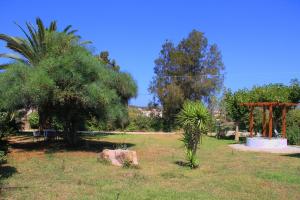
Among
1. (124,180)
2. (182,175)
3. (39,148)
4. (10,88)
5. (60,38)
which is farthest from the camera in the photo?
(39,148)

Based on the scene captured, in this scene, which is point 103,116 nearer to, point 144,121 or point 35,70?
point 35,70

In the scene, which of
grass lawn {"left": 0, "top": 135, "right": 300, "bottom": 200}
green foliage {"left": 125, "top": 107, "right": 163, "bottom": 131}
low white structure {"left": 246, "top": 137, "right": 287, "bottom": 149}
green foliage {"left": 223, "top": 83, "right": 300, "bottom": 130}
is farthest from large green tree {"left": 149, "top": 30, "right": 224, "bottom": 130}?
grass lawn {"left": 0, "top": 135, "right": 300, "bottom": 200}

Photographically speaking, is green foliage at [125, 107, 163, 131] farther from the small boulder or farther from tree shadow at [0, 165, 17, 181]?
tree shadow at [0, 165, 17, 181]

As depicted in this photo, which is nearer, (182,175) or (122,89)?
(182,175)

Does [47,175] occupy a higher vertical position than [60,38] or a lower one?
lower

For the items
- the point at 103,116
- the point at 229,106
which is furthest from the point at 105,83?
the point at 229,106

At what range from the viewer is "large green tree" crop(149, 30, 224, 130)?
40.5 m

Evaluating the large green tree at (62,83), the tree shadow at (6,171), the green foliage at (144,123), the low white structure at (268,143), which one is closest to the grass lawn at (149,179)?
the tree shadow at (6,171)

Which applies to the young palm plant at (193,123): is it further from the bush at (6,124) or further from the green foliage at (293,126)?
the green foliage at (293,126)

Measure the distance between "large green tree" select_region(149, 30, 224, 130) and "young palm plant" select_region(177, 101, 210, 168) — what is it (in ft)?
84.4

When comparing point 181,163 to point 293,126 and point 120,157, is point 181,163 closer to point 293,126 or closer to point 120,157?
point 120,157

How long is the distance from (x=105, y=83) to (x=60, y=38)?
272 centimetres

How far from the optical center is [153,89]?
41.8m

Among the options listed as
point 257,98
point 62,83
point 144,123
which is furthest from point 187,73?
point 62,83
